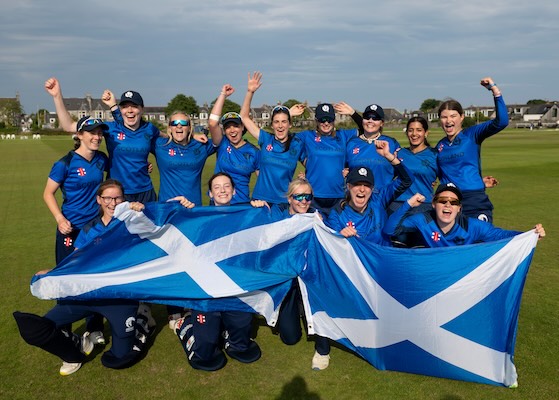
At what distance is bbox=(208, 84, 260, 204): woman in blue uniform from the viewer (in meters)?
6.61

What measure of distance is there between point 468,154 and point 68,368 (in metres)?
5.49

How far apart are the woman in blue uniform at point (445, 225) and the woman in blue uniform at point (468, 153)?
2.90ft

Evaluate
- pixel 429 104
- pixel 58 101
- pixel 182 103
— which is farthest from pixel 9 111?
pixel 58 101

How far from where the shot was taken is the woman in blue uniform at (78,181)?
5.54 meters

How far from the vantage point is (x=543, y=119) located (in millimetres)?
Result: 127562

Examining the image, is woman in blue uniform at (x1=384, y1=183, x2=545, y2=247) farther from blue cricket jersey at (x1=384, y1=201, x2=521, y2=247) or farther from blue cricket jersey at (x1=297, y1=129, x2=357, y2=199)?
blue cricket jersey at (x1=297, y1=129, x2=357, y2=199)

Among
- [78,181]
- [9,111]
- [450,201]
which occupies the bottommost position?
[450,201]

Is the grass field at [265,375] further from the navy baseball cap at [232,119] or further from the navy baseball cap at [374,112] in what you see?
the navy baseball cap at [374,112]

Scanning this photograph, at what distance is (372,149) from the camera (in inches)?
258

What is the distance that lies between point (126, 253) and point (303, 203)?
83.8 inches

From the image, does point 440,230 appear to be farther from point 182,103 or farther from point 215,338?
point 182,103

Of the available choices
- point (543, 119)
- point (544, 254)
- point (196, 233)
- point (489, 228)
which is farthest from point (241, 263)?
point (543, 119)

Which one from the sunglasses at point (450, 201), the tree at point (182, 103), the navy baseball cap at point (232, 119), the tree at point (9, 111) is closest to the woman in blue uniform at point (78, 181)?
the navy baseball cap at point (232, 119)

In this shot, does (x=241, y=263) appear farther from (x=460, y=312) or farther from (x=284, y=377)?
(x=460, y=312)
